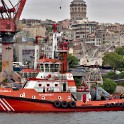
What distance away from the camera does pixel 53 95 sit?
193ft

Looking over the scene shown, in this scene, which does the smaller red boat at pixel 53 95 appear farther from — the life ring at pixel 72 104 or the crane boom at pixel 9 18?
the crane boom at pixel 9 18

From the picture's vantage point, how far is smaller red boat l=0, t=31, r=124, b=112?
58312 millimetres

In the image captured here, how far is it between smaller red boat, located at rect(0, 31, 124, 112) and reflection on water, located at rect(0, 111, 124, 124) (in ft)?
5.54

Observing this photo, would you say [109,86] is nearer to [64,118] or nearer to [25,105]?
[25,105]

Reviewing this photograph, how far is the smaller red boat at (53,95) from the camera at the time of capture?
58312mm

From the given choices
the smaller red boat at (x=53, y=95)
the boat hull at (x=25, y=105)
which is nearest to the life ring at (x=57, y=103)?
the smaller red boat at (x=53, y=95)

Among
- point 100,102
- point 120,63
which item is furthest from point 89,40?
point 100,102

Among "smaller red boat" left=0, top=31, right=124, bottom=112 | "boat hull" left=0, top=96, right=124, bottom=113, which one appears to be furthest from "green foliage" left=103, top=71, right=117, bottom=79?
"boat hull" left=0, top=96, right=124, bottom=113

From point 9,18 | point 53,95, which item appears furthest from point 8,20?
point 53,95

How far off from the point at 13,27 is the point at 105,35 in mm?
89413

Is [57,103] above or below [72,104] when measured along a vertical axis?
above

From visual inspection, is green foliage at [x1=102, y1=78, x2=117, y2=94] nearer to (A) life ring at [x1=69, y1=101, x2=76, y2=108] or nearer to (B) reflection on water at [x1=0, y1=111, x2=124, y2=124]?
(A) life ring at [x1=69, y1=101, x2=76, y2=108]

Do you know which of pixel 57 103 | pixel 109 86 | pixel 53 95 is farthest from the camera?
pixel 109 86

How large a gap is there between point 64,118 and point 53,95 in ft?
16.6
